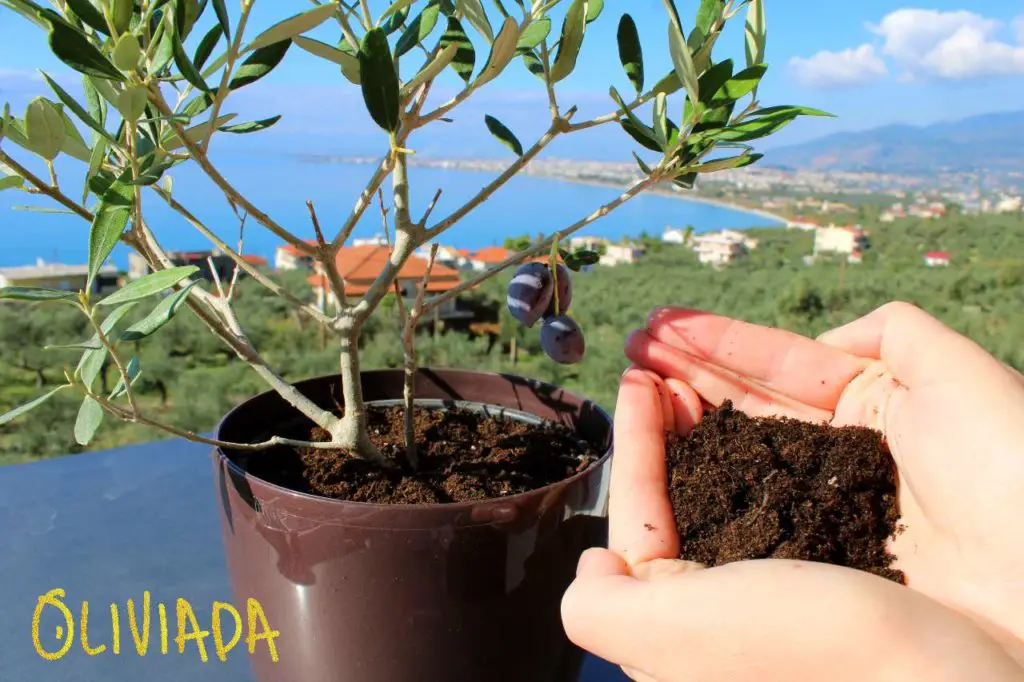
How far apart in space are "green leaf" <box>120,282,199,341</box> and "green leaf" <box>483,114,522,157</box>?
0.99 ft

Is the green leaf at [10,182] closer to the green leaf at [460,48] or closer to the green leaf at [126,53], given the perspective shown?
the green leaf at [126,53]

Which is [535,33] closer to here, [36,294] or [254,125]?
[254,125]

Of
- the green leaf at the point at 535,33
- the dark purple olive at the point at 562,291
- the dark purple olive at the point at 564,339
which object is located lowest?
the dark purple olive at the point at 564,339

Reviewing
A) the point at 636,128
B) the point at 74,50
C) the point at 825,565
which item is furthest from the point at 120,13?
the point at 825,565

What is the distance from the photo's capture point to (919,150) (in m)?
27.1

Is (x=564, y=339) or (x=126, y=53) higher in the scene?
(x=126, y=53)

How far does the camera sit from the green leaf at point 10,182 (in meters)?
0.45

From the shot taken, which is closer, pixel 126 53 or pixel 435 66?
pixel 126 53

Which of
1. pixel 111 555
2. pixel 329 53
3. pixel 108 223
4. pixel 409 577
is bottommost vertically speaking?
pixel 111 555

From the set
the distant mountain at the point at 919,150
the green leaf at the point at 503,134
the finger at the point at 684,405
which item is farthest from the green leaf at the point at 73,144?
the distant mountain at the point at 919,150

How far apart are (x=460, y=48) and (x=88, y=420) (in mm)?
367

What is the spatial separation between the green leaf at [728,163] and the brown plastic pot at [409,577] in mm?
230

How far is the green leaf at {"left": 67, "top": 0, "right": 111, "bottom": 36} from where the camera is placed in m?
0.36

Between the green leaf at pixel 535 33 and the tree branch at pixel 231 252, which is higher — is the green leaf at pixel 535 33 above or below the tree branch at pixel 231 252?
above
